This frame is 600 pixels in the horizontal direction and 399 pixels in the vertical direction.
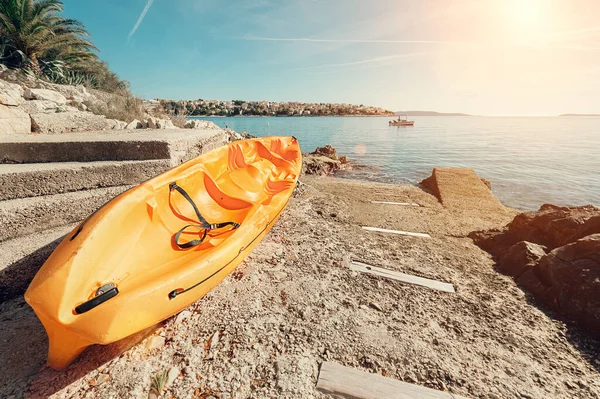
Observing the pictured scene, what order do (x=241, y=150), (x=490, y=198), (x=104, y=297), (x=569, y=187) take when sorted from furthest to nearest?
(x=569, y=187), (x=490, y=198), (x=241, y=150), (x=104, y=297)

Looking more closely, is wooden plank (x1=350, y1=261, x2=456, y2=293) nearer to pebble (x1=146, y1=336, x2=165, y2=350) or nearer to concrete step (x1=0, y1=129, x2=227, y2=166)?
pebble (x1=146, y1=336, x2=165, y2=350)

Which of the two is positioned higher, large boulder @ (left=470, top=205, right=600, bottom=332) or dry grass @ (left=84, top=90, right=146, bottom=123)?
dry grass @ (left=84, top=90, right=146, bottom=123)

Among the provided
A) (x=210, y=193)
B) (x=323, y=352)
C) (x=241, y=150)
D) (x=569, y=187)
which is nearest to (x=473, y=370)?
(x=323, y=352)

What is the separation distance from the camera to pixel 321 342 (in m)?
2.16

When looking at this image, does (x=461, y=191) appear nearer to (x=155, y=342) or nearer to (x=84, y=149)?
(x=155, y=342)

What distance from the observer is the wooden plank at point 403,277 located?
300cm

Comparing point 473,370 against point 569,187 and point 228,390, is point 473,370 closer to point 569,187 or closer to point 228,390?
point 228,390

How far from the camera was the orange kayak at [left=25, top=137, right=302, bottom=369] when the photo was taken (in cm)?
156

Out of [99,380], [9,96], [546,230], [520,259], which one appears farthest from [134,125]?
[546,230]

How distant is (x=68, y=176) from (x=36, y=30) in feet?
54.7

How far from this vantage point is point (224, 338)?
213 cm

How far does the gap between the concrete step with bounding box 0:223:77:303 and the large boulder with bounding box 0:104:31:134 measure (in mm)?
3686

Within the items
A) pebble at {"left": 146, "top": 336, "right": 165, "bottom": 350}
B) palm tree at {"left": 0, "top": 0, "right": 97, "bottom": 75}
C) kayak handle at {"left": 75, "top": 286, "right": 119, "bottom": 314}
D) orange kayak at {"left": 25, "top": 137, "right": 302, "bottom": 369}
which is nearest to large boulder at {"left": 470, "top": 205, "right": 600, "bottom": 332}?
orange kayak at {"left": 25, "top": 137, "right": 302, "bottom": 369}

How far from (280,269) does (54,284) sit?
6.85ft
